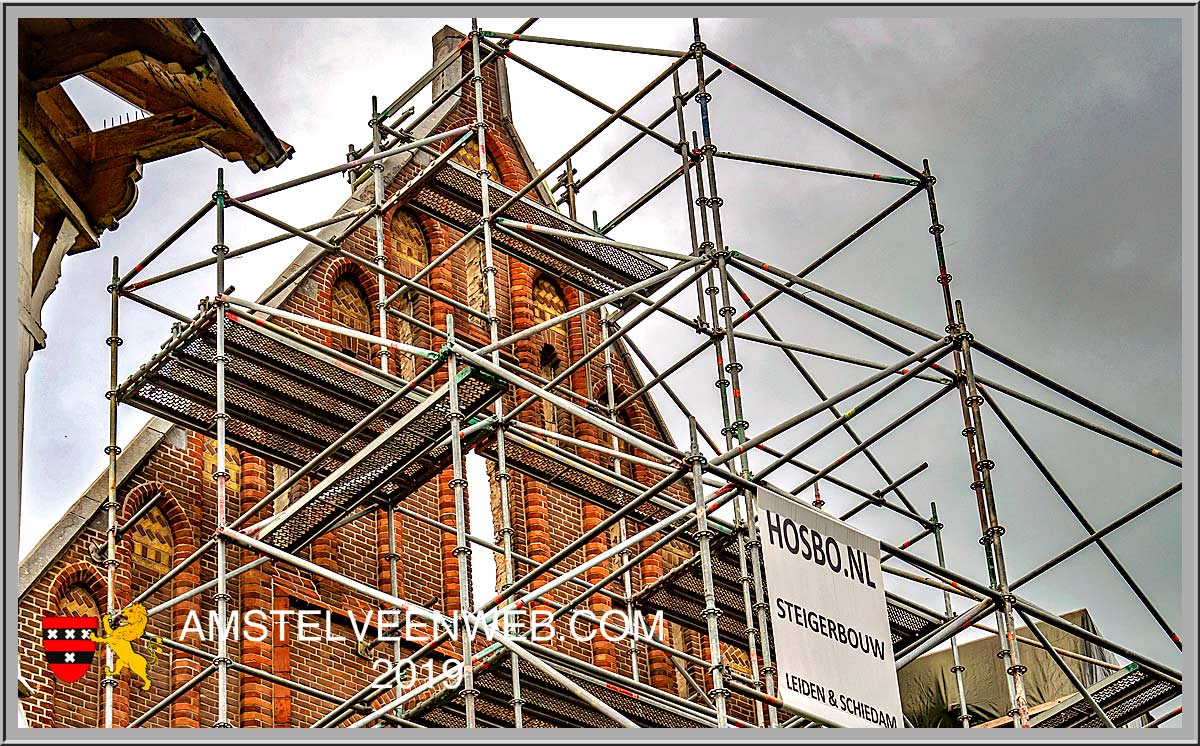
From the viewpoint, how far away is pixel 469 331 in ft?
62.9

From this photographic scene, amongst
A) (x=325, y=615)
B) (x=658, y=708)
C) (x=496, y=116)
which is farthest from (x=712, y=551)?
(x=496, y=116)

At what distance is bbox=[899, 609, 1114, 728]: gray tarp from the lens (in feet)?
67.4

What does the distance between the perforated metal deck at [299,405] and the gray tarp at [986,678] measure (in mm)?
6565

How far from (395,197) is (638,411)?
344cm

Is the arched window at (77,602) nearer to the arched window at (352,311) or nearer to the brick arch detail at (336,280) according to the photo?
the brick arch detail at (336,280)

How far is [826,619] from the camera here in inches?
603

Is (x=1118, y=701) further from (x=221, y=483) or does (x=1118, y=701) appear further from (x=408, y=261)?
(x=221, y=483)

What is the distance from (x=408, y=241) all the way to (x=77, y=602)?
526 cm

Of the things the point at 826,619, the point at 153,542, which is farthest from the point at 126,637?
the point at 826,619

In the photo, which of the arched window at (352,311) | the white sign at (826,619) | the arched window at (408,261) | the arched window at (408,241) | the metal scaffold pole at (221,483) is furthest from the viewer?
the arched window at (408,241)

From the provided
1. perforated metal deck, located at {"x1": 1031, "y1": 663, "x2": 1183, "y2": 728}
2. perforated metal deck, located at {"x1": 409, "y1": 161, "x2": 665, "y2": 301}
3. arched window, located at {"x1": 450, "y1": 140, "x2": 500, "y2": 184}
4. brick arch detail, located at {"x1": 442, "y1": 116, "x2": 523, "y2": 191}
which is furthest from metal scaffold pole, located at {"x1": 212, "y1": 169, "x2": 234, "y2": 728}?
perforated metal deck, located at {"x1": 1031, "y1": 663, "x2": 1183, "y2": 728}

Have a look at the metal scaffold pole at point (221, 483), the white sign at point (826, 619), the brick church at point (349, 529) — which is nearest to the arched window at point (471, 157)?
the brick church at point (349, 529)

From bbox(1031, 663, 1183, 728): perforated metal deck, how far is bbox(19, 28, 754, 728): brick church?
9.67 ft

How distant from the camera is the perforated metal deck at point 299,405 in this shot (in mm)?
15672
